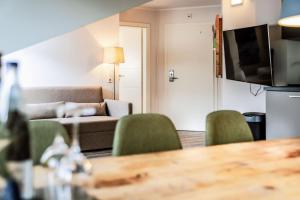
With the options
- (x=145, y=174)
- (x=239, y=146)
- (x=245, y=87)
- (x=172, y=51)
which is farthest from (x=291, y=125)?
(x=172, y=51)

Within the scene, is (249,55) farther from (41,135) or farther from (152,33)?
(41,135)

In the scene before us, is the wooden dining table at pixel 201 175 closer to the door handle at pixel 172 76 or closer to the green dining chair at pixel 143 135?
the green dining chair at pixel 143 135

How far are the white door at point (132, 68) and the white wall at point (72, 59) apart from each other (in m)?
1.19

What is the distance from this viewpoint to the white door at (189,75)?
7129mm

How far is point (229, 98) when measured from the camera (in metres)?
5.46

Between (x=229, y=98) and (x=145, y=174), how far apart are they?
4.17 m

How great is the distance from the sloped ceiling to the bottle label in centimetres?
211

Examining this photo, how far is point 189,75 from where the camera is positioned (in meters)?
7.32

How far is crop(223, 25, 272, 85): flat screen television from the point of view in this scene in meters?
4.49

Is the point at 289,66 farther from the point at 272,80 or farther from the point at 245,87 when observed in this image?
the point at 245,87

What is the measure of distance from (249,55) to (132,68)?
3.45m

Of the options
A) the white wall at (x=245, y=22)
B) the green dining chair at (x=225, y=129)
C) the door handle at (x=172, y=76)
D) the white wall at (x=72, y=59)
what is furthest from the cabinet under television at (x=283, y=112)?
the door handle at (x=172, y=76)

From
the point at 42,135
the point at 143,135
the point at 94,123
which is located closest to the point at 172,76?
the point at 94,123

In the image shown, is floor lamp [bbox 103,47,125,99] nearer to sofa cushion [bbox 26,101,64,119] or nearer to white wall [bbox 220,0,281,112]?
sofa cushion [bbox 26,101,64,119]
